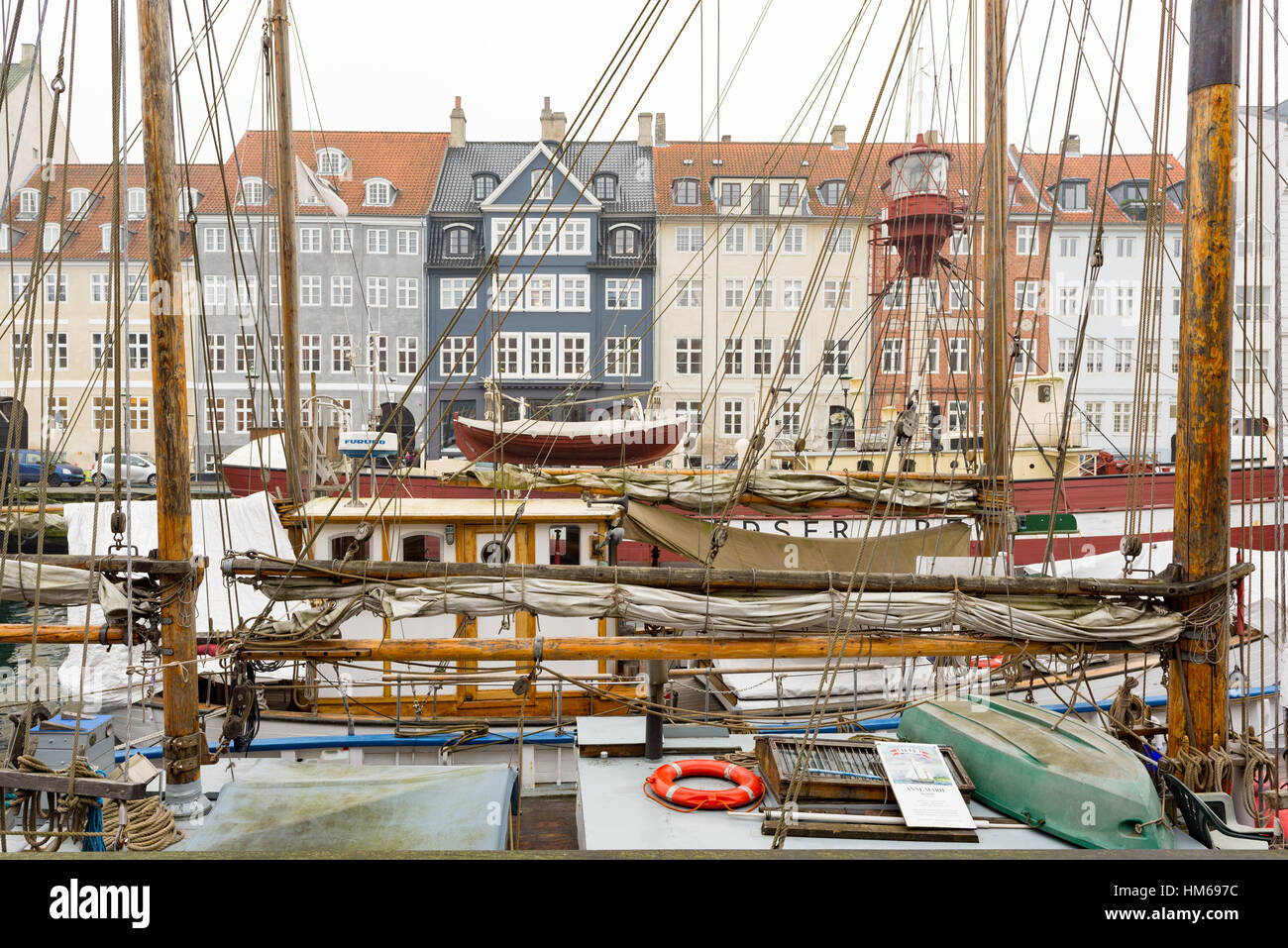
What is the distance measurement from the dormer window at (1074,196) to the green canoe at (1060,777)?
112ft

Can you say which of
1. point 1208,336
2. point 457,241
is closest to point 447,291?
point 457,241

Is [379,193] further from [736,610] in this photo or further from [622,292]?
[736,610]

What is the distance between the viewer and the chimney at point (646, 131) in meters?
35.4

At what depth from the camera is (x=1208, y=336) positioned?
194 inches

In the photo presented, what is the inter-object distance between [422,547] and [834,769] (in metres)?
5.30

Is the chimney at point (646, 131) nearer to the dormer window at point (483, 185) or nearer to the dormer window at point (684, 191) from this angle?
the dormer window at point (684, 191)

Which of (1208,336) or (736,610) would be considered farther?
(736,610)

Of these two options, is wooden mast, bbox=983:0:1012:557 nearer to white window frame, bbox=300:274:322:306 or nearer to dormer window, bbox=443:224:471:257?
dormer window, bbox=443:224:471:257

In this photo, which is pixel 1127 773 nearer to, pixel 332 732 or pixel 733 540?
pixel 733 540

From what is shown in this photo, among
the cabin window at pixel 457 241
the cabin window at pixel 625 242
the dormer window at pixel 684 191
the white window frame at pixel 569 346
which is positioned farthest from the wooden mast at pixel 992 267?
the cabin window at pixel 457 241

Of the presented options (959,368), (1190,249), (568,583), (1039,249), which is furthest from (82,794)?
(1039,249)

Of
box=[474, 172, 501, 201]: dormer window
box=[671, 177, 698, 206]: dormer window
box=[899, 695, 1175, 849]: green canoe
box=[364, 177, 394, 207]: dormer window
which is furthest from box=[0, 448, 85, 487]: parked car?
box=[899, 695, 1175, 849]: green canoe
